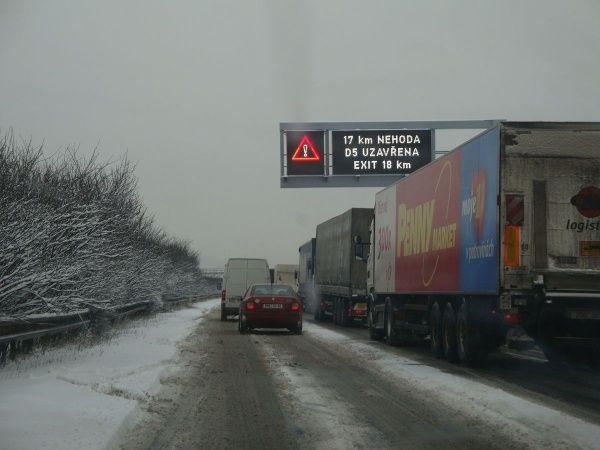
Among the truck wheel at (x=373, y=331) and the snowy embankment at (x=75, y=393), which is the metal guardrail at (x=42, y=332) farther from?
the truck wheel at (x=373, y=331)

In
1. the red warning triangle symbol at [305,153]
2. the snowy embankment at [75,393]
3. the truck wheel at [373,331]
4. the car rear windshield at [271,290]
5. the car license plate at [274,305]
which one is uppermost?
the red warning triangle symbol at [305,153]

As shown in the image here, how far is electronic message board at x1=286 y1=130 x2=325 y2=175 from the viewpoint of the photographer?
28.6m

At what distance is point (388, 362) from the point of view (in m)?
15.7

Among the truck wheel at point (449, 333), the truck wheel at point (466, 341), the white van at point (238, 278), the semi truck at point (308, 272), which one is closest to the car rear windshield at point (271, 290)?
the white van at point (238, 278)

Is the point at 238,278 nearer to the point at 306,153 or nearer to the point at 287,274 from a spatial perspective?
the point at 306,153

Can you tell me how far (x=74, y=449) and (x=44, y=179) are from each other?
16.5 meters

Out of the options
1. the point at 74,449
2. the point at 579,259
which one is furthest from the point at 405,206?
the point at 74,449

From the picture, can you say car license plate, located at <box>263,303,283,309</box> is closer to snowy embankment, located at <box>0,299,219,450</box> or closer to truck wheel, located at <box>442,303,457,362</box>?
snowy embankment, located at <box>0,299,219,450</box>

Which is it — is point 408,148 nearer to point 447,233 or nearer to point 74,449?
point 447,233

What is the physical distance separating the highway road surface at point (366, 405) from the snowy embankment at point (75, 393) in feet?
1.02

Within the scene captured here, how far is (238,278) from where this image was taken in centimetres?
3422

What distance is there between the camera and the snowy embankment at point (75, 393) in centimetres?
723

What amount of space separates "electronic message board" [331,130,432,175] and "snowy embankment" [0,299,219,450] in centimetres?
1302

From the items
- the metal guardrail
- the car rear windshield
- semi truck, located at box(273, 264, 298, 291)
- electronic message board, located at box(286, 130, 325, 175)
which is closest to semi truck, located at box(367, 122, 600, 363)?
the metal guardrail
